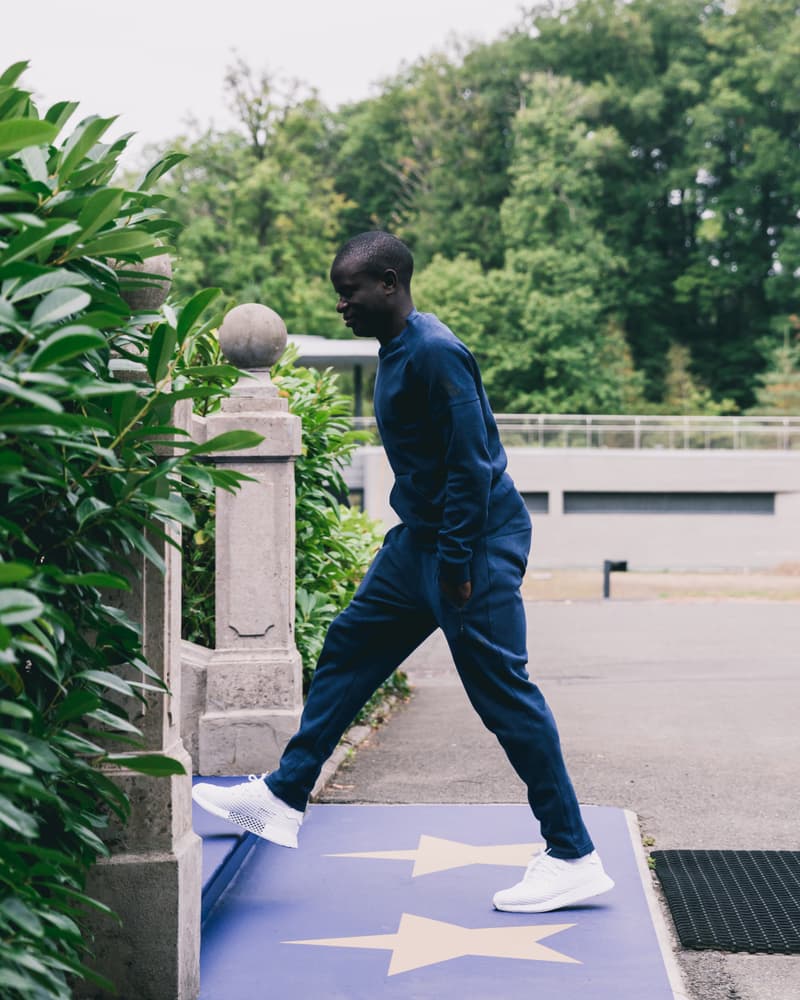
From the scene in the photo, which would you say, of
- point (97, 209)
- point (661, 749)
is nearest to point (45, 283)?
point (97, 209)

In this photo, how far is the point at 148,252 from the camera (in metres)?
2.71

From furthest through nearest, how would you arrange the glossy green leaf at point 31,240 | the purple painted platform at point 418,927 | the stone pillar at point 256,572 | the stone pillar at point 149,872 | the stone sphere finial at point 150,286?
the stone pillar at point 256,572, the purple painted platform at point 418,927, the stone pillar at point 149,872, the stone sphere finial at point 150,286, the glossy green leaf at point 31,240

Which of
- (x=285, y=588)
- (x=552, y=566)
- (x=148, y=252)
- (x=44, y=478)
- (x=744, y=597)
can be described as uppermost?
(x=148, y=252)

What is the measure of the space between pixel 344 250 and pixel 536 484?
32.3 meters

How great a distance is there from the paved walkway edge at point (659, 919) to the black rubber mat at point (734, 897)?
0.04 meters

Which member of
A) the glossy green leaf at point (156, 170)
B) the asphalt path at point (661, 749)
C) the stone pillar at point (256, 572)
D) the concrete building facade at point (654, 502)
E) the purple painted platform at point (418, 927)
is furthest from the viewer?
the concrete building facade at point (654, 502)

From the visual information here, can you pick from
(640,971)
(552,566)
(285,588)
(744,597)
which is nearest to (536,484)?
(552,566)

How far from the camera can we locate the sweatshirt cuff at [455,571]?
3885 mm

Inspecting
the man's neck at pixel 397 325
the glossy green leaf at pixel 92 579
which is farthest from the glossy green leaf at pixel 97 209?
the man's neck at pixel 397 325

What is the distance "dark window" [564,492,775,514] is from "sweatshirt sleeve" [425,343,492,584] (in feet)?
107

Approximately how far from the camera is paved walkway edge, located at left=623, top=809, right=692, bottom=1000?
352 centimetres

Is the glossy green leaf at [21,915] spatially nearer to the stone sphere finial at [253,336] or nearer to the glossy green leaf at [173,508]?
the glossy green leaf at [173,508]

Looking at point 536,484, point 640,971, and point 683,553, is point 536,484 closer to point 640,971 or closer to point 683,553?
point 683,553

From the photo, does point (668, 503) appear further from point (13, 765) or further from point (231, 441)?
point (13, 765)
